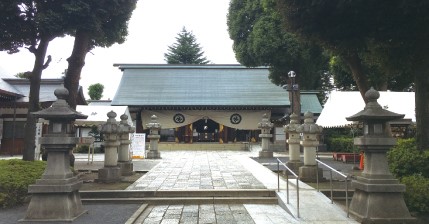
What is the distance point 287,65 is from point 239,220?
18809 millimetres

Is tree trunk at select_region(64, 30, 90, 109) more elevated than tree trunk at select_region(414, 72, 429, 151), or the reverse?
tree trunk at select_region(64, 30, 90, 109)

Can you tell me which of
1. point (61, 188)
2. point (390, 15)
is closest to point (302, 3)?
point (390, 15)

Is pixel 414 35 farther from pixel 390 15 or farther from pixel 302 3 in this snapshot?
pixel 302 3

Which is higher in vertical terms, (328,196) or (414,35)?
(414,35)

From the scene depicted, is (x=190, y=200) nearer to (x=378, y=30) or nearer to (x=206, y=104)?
(x=378, y=30)

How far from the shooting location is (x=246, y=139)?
1230 inches

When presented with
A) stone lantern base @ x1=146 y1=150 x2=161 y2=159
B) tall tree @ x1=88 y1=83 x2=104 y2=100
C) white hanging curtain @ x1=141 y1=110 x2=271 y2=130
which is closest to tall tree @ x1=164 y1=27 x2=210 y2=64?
tall tree @ x1=88 y1=83 x2=104 y2=100

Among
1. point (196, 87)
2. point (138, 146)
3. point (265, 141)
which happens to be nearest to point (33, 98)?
point (138, 146)

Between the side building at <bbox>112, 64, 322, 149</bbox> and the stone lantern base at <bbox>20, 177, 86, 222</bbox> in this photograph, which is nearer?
the stone lantern base at <bbox>20, 177, 86, 222</bbox>

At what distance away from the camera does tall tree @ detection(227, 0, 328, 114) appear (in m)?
23.1

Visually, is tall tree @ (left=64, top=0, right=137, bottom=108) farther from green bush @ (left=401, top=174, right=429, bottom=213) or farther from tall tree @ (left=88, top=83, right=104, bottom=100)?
tall tree @ (left=88, top=83, right=104, bottom=100)

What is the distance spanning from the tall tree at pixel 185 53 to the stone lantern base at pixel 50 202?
45.9 m

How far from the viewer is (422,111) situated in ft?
27.6

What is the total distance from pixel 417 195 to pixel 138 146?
13.9 metres
